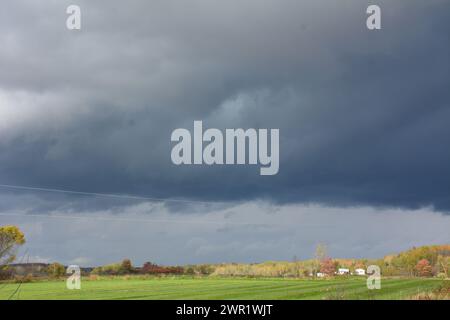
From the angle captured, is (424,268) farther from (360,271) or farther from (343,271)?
(343,271)

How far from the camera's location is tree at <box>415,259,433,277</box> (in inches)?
3626

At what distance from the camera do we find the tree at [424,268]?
92.1 m

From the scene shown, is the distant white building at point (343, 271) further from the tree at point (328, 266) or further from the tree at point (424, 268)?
the tree at point (424, 268)

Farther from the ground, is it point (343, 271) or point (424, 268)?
point (424, 268)

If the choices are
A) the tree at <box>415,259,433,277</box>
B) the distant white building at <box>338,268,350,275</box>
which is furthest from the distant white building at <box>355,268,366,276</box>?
the tree at <box>415,259,433,277</box>

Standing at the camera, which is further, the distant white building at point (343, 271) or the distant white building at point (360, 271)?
the distant white building at point (343, 271)

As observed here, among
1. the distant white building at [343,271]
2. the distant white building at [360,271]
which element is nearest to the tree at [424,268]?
the distant white building at [360,271]

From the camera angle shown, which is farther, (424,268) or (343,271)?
(343,271)

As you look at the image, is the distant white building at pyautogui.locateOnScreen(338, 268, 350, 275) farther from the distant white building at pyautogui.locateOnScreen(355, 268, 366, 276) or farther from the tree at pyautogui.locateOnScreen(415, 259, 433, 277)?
the tree at pyautogui.locateOnScreen(415, 259, 433, 277)

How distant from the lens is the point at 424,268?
95688mm

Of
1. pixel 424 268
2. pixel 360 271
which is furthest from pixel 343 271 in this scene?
pixel 424 268
